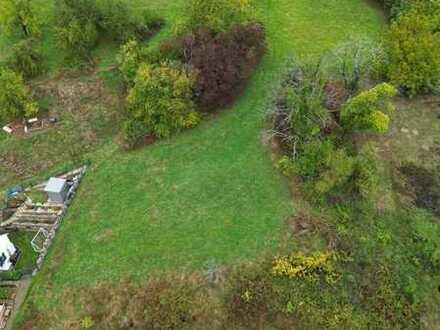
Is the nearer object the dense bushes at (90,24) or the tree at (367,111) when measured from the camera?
the tree at (367,111)

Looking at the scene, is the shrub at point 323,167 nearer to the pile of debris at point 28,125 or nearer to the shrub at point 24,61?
the pile of debris at point 28,125

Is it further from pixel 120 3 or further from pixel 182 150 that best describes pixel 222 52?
pixel 120 3

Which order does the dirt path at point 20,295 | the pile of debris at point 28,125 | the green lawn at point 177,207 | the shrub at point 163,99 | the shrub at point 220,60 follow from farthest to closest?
the pile of debris at point 28,125 < the shrub at point 220,60 < the shrub at point 163,99 < the green lawn at point 177,207 < the dirt path at point 20,295

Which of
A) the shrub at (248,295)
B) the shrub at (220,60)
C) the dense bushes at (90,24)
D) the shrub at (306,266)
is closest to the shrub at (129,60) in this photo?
the shrub at (220,60)

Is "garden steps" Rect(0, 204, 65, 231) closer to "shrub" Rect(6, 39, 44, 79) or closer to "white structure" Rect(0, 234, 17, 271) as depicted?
Result: "white structure" Rect(0, 234, 17, 271)

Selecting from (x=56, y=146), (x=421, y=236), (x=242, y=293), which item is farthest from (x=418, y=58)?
(x=56, y=146)

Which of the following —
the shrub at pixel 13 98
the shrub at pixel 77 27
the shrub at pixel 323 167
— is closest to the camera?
the shrub at pixel 323 167

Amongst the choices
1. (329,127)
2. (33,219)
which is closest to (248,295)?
(329,127)

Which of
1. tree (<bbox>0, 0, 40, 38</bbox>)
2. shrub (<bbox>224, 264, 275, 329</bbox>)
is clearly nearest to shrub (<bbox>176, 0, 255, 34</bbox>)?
tree (<bbox>0, 0, 40, 38</bbox>)
